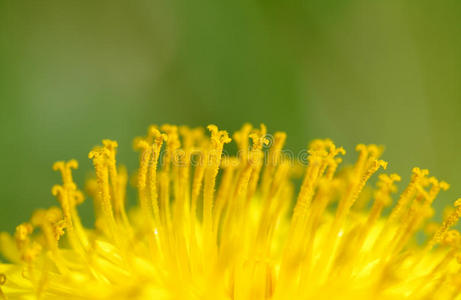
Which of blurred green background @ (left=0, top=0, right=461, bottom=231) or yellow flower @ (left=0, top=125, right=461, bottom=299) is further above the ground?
blurred green background @ (left=0, top=0, right=461, bottom=231)

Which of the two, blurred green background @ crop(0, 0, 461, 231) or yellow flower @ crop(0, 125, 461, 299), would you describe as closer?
yellow flower @ crop(0, 125, 461, 299)

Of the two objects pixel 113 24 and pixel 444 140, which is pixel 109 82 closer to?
pixel 113 24

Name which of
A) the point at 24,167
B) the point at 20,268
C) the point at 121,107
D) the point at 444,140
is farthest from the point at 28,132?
the point at 444,140

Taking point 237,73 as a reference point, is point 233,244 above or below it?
below

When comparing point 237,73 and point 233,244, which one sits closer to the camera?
point 233,244
